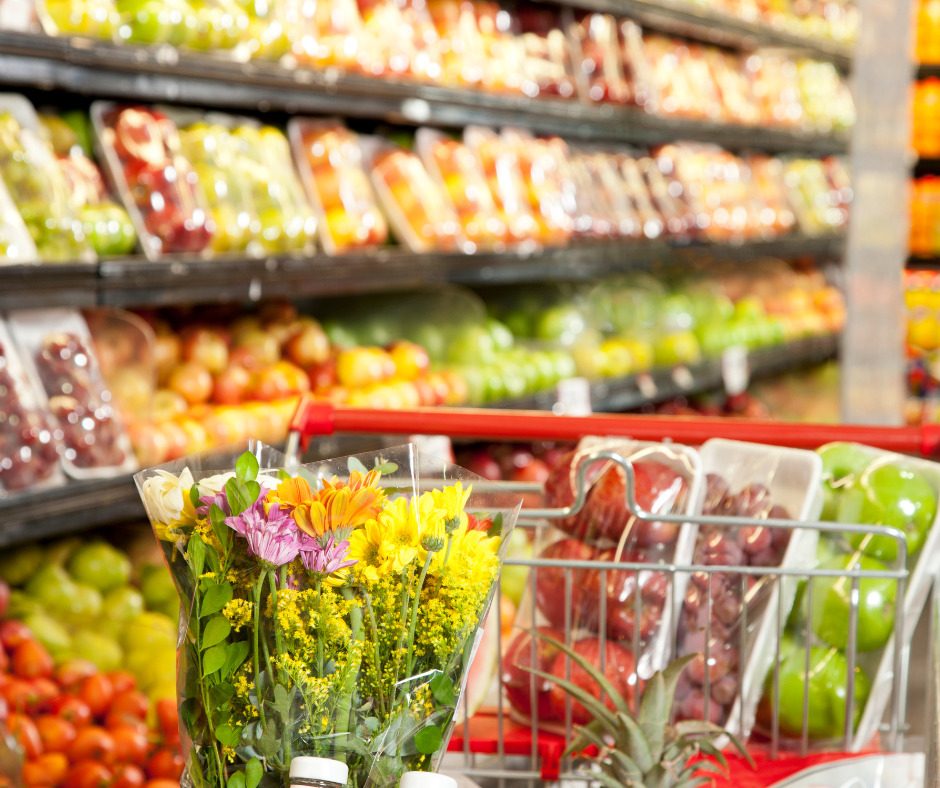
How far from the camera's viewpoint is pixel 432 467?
2.94ft

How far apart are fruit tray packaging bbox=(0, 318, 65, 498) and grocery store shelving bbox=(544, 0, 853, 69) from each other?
8.69 feet

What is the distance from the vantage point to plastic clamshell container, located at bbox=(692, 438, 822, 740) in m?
1.25

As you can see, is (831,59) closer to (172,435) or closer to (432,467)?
(172,435)

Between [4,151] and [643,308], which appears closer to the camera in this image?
[4,151]

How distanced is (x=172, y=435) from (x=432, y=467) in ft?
5.95

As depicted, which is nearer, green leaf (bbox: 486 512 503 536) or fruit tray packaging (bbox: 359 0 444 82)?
green leaf (bbox: 486 512 503 536)

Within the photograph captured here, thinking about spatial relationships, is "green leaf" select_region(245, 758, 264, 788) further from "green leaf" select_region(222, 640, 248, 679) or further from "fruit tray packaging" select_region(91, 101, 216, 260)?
"fruit tray packaging" select_region(91, 101, 216, 260)

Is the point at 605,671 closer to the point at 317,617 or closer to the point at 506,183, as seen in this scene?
the point at 317,617

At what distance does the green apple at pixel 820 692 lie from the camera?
49.4 inches

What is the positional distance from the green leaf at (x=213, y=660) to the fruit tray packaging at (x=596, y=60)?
367cm

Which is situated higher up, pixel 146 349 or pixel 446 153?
pixel 446 153

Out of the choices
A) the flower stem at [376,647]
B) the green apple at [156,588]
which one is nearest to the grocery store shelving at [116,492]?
the green apple at [156,588]

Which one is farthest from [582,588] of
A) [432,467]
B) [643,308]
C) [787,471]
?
[643,308]

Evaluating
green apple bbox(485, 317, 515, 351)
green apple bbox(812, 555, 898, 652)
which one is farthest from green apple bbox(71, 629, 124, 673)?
green apple bbox(485, 317, 515, 351)
